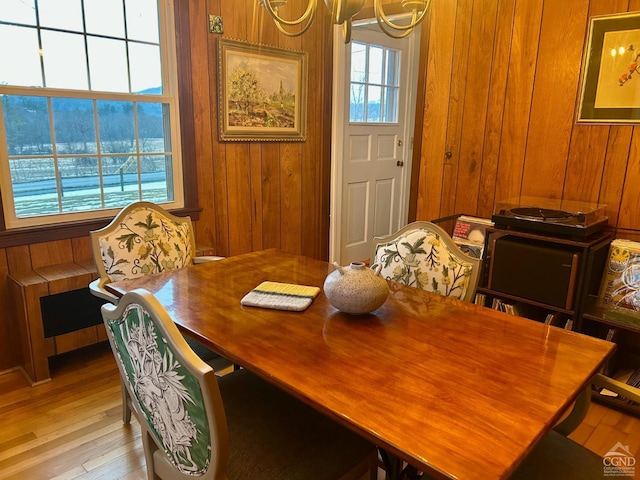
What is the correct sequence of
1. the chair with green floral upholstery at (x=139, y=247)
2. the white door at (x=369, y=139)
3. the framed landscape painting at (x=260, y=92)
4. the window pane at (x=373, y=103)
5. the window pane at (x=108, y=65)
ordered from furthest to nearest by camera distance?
the window pane at (x=373, y=103)
the white door at (x=369, y=139)
the framed landscape painting at (x=260, y=92)
the window pane at (x=108, y=65)
the chair with green floral upholstery at (x=139, y=247)

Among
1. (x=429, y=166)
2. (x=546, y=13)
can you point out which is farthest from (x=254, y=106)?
(x=546, y=13)

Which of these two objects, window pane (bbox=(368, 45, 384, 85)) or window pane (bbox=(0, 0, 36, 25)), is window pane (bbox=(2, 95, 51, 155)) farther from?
window pane (bbox=(368, 45, 384, 85))

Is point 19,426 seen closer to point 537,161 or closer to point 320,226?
point 320,226

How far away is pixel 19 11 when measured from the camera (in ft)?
7.66

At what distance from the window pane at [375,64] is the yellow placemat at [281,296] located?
2986 mm

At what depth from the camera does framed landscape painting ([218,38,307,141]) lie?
316 cm

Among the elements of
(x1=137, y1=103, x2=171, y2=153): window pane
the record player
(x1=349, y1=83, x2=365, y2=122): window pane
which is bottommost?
the record player

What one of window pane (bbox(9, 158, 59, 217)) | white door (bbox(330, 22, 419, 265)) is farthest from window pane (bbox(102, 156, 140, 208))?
white door (bbox(330, 22, 419, 265))

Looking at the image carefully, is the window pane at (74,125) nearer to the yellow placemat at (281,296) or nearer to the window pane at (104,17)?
the window pane at (104,17)

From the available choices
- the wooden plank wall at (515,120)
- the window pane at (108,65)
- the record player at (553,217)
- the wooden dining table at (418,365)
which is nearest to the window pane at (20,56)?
the window pane at (108,65)

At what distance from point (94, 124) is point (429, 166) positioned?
2098 millimetres

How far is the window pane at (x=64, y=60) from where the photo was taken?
2447 millimetres

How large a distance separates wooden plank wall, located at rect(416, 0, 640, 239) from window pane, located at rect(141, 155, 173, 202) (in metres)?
1.70

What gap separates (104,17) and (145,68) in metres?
0.33
